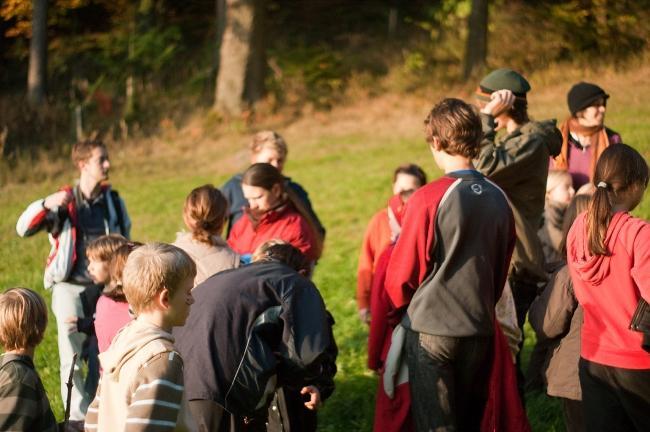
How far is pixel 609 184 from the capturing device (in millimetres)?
4523

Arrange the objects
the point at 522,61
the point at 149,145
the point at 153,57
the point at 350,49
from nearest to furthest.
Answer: the point at 149,145 → the point at 522,61 → the point at 153,57 → the point at 350,49

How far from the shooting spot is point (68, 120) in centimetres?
2333

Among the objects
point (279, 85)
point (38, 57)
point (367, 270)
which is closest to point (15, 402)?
point (367, 270)

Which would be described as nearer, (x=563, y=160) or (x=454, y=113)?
(x=454, y=113)

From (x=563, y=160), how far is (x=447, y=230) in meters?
2.99

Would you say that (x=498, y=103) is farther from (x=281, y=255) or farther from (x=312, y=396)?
(x=312, y=396)

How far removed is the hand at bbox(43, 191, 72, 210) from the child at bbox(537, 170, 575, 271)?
3.57 meters

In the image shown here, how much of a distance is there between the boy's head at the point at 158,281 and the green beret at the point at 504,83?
2671mm

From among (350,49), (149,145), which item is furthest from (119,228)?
(350,49)

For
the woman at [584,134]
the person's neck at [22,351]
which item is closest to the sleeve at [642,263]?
the woman at [584,134]

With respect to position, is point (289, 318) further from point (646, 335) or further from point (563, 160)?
point (563, 160)

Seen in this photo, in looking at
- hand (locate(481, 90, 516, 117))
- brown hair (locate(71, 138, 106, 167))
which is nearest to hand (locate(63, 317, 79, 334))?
brown hair (locate(71, 138, 106, 167))

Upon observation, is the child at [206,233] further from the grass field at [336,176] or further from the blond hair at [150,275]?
the grass field at [336,176]

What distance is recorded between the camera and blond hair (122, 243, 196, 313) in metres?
3.67
